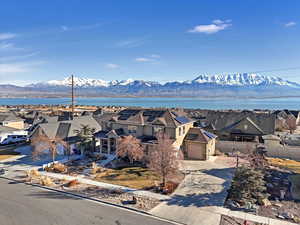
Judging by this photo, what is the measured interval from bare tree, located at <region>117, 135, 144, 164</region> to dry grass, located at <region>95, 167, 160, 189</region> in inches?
63.3

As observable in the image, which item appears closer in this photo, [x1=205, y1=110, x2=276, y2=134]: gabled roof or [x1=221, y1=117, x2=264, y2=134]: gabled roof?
[x1=221, y1=117, x2=264, y2=134]: gabled roof

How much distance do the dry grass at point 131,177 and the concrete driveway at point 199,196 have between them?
3.19m

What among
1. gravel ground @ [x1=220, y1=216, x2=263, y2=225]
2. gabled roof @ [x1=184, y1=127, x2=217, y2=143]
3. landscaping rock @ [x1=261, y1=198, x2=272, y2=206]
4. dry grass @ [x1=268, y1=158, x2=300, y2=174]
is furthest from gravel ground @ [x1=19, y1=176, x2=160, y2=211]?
dry grass @ [x1=268, y1=158, x2=300, y2=174]

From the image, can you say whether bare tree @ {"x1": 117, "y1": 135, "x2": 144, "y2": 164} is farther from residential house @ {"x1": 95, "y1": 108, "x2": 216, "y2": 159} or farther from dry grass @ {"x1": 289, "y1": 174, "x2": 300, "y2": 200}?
dry grass @ {"x1": 289, "y1": 174, "x2": 300, "y2": 200}

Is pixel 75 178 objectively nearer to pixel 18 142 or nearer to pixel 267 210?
pixel 267 210

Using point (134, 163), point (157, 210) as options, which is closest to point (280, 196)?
point (157, 210)

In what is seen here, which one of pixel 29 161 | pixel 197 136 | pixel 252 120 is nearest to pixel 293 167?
pixel 197 136

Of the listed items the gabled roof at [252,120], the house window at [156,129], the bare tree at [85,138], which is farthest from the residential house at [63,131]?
the gabled roof at [252,120]

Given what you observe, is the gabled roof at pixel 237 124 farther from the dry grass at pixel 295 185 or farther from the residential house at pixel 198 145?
the dry grass at pixel 295 185

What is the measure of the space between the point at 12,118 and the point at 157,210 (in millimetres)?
45389

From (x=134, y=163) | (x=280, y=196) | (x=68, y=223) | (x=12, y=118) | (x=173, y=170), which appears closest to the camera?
(x=68, y=223)

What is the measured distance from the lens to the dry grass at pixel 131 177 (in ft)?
69.9

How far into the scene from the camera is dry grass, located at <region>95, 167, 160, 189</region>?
21.3 metres

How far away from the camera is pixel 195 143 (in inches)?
1196
